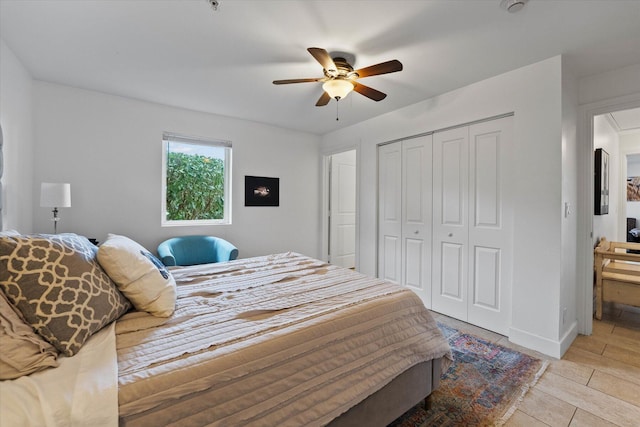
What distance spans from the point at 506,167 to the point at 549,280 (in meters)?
1.06

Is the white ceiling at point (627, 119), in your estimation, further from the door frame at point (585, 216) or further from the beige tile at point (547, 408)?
the beige tile at point (547, 408)

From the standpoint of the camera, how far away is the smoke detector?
1.66 metres

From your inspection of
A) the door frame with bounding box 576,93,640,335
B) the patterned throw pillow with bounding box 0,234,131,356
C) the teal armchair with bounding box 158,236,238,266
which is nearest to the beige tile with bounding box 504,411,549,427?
the door frame with bounding box 576,93,640,335

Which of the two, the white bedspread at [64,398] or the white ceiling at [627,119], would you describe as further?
the white ceiling at [627,119]

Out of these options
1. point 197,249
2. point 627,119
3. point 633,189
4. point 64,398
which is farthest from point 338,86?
point 633,189

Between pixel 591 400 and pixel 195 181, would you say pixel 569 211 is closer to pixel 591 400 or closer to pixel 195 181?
pixel 591 400

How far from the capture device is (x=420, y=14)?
1789mm

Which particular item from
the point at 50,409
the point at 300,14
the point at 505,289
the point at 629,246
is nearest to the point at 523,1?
the point at 300,14

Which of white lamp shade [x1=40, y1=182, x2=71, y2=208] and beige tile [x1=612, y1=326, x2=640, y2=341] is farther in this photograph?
beige tile [x1=612, y1=326, x2=640, y2=341]

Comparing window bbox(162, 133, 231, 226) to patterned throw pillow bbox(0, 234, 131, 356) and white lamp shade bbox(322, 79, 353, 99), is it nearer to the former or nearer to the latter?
white lamp shade bbox(322, 79, 353, 99)

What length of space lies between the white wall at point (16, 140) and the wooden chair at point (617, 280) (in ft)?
18.4

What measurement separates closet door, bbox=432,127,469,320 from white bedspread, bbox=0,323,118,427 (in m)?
3.03

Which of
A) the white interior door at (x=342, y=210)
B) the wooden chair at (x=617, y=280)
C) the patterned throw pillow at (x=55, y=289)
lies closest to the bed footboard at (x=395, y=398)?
the patterned throw pillow at (x=55, y=289)

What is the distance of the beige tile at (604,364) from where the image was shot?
1.99 m
